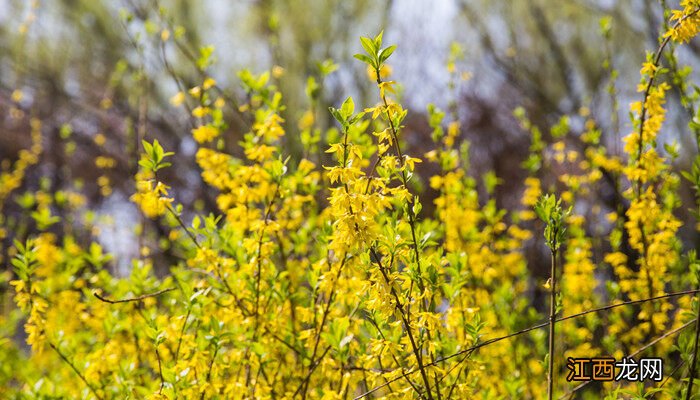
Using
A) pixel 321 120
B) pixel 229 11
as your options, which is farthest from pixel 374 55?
pixel 229 11

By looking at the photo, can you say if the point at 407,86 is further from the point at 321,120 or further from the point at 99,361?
the point at 99,361

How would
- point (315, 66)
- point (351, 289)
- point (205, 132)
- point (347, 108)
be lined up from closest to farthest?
point (347, 108), point (351, 289), point (205, 132), point (315, 66)

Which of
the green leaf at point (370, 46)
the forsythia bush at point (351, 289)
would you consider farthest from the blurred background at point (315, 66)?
the green leaf at point (370, 46)

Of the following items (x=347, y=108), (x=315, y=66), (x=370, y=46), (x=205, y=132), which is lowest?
(x=347, y=108)

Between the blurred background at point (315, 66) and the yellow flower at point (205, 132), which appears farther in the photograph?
the blurred background at point (315, 66)

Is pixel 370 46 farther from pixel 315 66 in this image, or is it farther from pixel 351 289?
pixel 315 66

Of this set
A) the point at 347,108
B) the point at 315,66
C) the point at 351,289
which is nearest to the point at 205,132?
the point at 351,289

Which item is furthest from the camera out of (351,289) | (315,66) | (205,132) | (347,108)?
(315,66)

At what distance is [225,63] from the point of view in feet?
27.5

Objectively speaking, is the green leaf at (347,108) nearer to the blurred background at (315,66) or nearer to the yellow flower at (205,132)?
the yellow flower at (205,132)

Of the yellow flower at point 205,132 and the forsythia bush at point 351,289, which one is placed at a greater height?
the yellow flower at point 205,132

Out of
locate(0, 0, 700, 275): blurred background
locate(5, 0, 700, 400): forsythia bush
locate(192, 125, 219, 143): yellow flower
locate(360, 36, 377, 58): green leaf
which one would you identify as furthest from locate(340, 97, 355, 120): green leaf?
locate(0, 0, 700, 275): blurred background

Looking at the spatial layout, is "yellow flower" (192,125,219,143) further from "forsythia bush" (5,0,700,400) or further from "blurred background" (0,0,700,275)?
"blurred background" (0,0,700,275)

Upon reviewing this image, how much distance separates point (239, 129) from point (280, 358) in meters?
6.39
